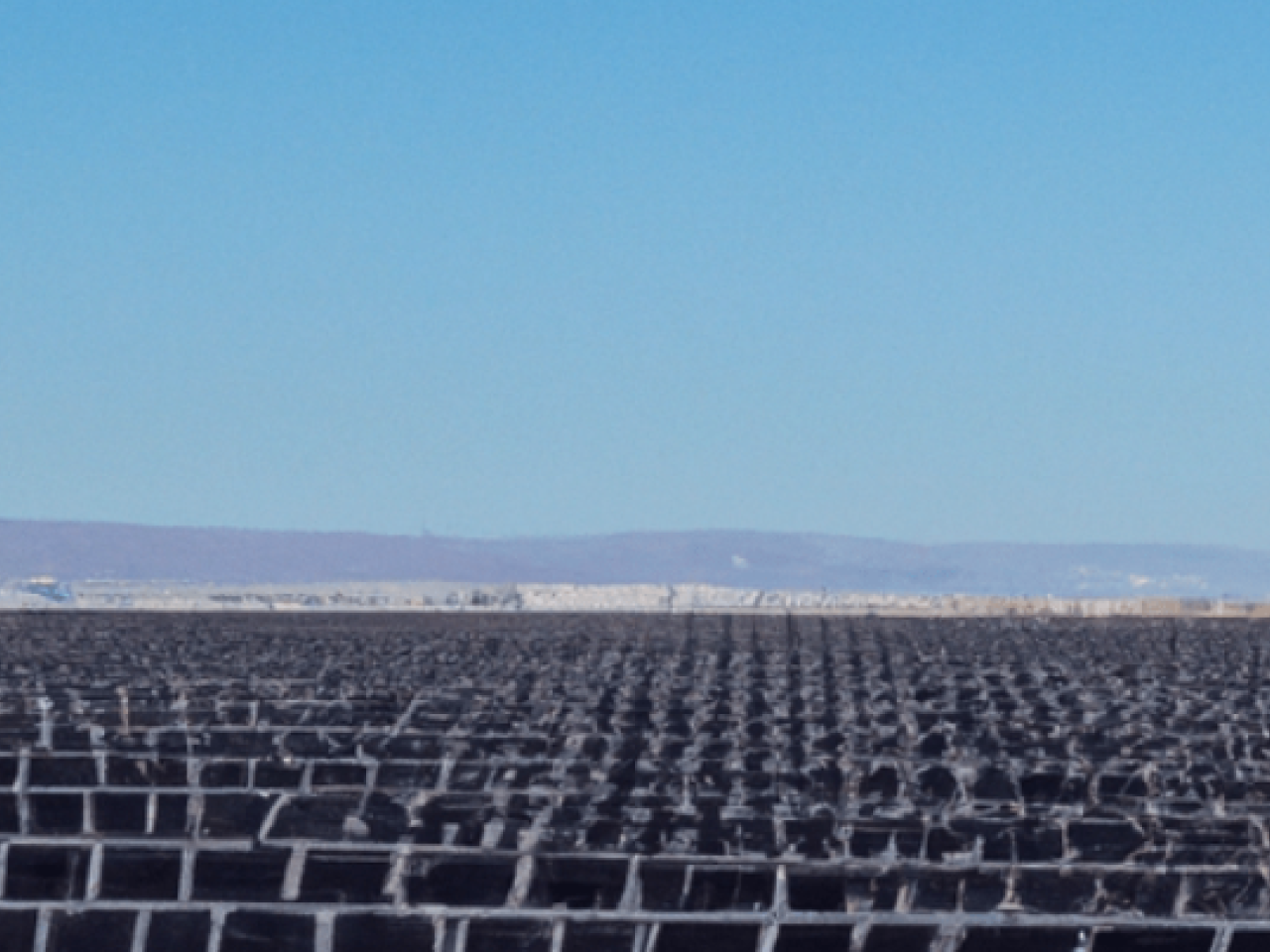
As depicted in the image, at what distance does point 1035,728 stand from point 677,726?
3.06m

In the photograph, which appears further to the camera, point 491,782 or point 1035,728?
point 1035,728

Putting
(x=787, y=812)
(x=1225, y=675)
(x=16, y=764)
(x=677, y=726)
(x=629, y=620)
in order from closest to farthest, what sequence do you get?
(x=787, y=812) → (x=16, y=764) → (x=677, y=726) → (x=1225, y=675) → (x=629, y=620)

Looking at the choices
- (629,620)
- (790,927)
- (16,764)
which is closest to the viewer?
(790,927)

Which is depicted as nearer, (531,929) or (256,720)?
(531,929)

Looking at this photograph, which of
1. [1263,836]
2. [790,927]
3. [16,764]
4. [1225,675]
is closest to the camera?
[790,927]

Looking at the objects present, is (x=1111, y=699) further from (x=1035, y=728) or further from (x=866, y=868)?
(x=866, y=868)

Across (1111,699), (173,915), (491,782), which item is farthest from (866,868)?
(1111,699)

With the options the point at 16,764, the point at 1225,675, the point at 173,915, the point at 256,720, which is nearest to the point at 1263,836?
the point at 173,915

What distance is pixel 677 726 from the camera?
2206 centimetres

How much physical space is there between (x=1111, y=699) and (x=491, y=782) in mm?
11623

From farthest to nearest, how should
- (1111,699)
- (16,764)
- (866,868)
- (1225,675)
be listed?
(1225,675) → (1111,699) → (16,764) → (866,868)

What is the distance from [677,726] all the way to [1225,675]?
1345 centimetres

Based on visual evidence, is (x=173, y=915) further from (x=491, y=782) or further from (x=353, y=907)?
(x=491, y=782)

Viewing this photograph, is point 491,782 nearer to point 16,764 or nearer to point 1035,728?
point 16,764
